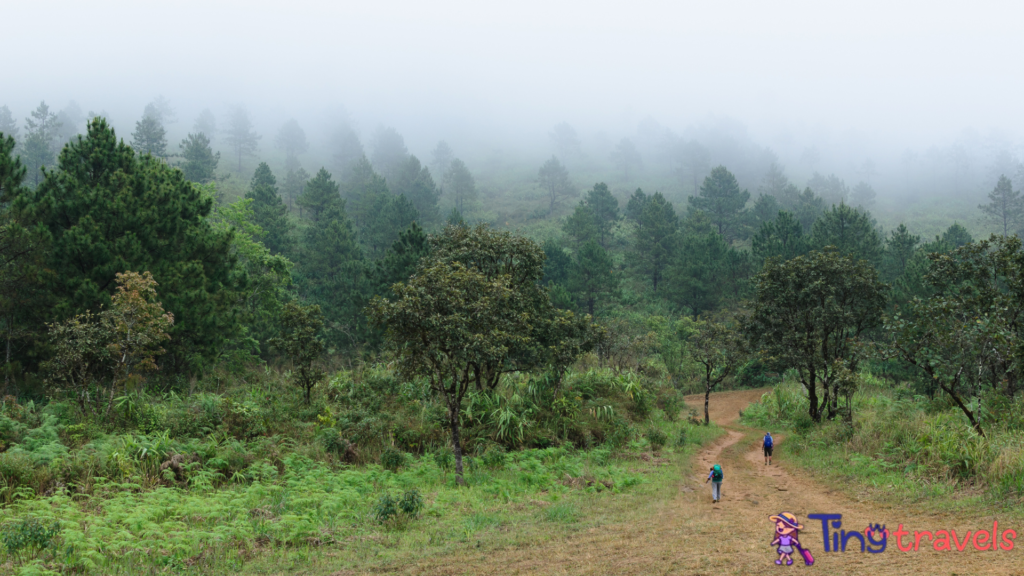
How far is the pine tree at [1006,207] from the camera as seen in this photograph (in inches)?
2761

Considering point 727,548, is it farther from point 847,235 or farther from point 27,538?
point 847,235

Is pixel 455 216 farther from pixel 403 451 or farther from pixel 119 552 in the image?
pixel 119 552

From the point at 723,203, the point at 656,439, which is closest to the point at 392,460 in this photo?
the point at 656,439

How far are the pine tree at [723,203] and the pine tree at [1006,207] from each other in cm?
3566

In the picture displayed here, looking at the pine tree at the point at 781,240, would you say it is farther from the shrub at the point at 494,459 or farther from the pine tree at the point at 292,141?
the pine tree at the point at 292,141

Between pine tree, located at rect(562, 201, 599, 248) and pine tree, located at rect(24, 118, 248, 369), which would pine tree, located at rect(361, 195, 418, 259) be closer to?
pine tree, located at rect(562, 201, 599, 248)

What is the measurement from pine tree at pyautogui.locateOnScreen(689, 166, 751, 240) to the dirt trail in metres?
61.7

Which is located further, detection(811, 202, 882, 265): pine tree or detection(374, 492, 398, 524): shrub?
detection(811, 202, 882, 265): pine tree

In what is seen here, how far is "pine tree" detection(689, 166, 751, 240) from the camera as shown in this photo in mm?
70062

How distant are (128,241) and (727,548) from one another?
2062cm

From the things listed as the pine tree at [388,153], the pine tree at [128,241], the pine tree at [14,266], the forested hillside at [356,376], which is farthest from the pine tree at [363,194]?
the pine tree at [14,266]

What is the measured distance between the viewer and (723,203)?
7031 cm

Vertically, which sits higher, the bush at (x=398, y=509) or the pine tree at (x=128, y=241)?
the pine tree at (x=128, y=241)

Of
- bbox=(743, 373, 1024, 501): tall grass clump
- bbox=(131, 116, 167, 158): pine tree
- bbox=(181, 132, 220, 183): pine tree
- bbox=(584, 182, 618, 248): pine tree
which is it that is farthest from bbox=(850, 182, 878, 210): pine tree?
bbox=(131, 116, 167, 158): pine tree
